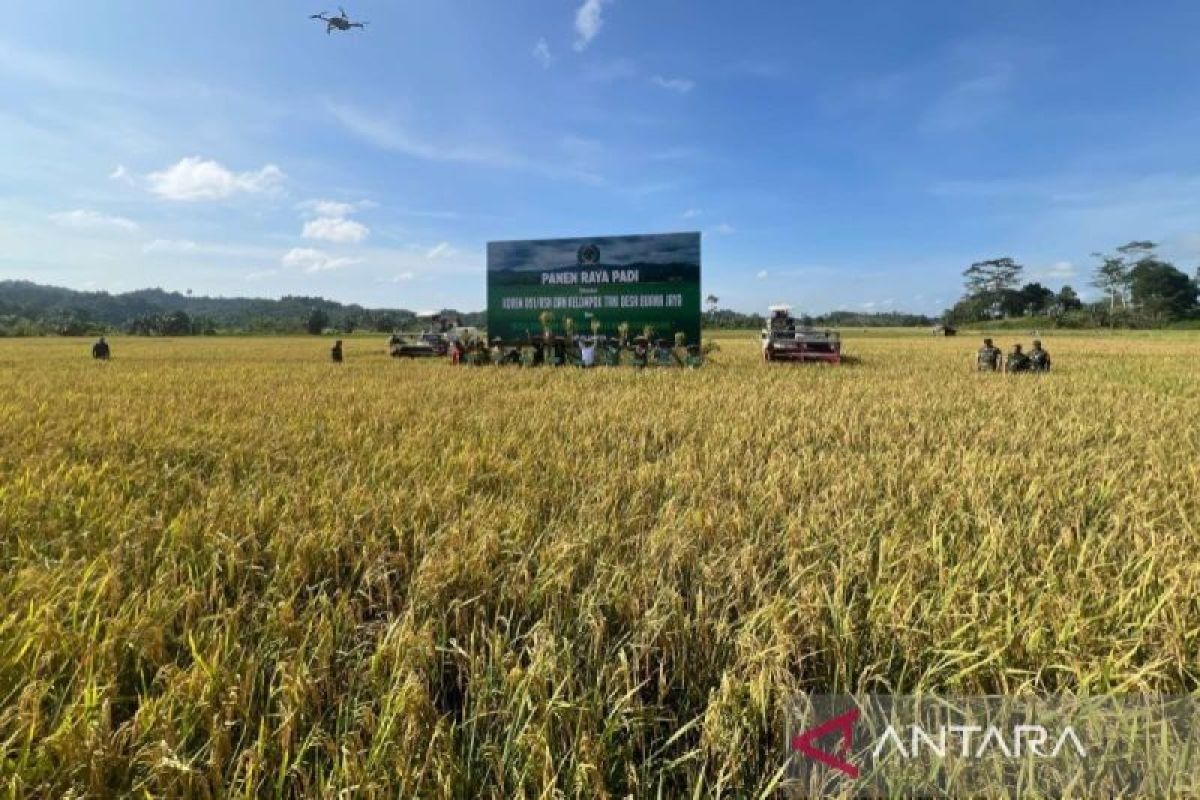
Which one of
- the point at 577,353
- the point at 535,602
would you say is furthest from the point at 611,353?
the point at 535,602

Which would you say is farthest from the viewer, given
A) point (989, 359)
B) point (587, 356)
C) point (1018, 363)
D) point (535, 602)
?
point (587, 356)

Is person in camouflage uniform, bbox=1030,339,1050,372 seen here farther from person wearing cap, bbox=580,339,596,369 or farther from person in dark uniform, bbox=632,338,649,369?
person wearing cap, bbox=580,339,596,369

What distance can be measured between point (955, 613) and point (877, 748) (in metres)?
0.69

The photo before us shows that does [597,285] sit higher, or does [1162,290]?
[1162,290]

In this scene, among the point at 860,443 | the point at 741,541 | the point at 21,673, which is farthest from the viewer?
the point at 860,443

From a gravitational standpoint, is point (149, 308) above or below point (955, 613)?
above

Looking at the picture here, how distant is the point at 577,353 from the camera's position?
17.2 metres

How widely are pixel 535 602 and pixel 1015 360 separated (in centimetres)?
1514

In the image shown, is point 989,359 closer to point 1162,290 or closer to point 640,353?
point 640,353

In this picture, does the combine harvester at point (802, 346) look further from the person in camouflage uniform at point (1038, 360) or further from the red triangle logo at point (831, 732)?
the red triangle logo at point (831, 732)

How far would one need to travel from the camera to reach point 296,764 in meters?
1.30

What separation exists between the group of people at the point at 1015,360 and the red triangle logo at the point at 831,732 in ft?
49.0

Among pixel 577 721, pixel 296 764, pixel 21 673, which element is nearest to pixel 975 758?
pixel 577 721

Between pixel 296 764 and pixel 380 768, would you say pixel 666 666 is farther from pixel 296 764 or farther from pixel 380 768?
pixel 296 764
